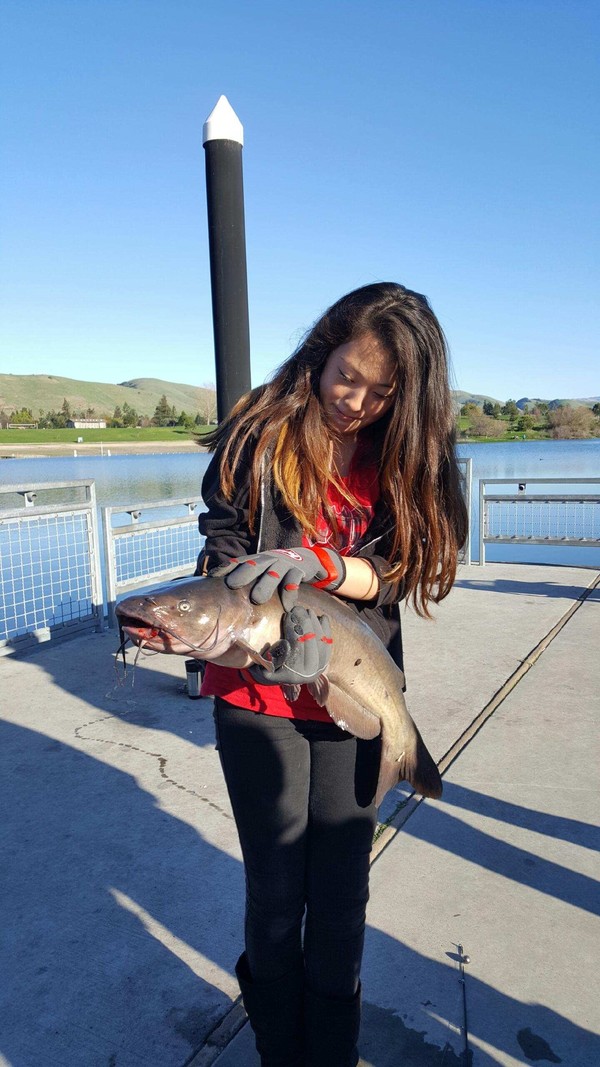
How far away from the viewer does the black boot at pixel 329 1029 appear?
5.85ft

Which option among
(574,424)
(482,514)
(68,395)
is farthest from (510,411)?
(68,395)

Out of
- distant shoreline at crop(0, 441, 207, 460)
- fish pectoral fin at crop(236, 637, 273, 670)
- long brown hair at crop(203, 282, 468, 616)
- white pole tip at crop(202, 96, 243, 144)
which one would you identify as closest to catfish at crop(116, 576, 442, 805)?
fish pectoral fin at crop(236, 637, 273, 670)

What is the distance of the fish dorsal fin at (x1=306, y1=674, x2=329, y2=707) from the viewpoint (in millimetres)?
1710

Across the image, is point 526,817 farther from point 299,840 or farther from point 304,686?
point 304,686

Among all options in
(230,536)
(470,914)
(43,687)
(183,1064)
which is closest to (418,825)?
(470,914)

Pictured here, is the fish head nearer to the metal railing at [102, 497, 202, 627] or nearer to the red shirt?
the red shirt

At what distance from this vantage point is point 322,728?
1.79 m

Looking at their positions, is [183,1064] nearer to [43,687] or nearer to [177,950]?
[177,950]

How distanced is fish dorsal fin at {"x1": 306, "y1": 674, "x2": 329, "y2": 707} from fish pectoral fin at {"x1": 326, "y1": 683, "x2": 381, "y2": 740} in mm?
11

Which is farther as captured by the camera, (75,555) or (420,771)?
(75,555)

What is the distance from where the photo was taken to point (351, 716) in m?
1.78

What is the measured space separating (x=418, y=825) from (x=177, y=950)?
4.03 feet

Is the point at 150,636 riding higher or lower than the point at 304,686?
higher

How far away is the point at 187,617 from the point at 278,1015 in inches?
42.2
